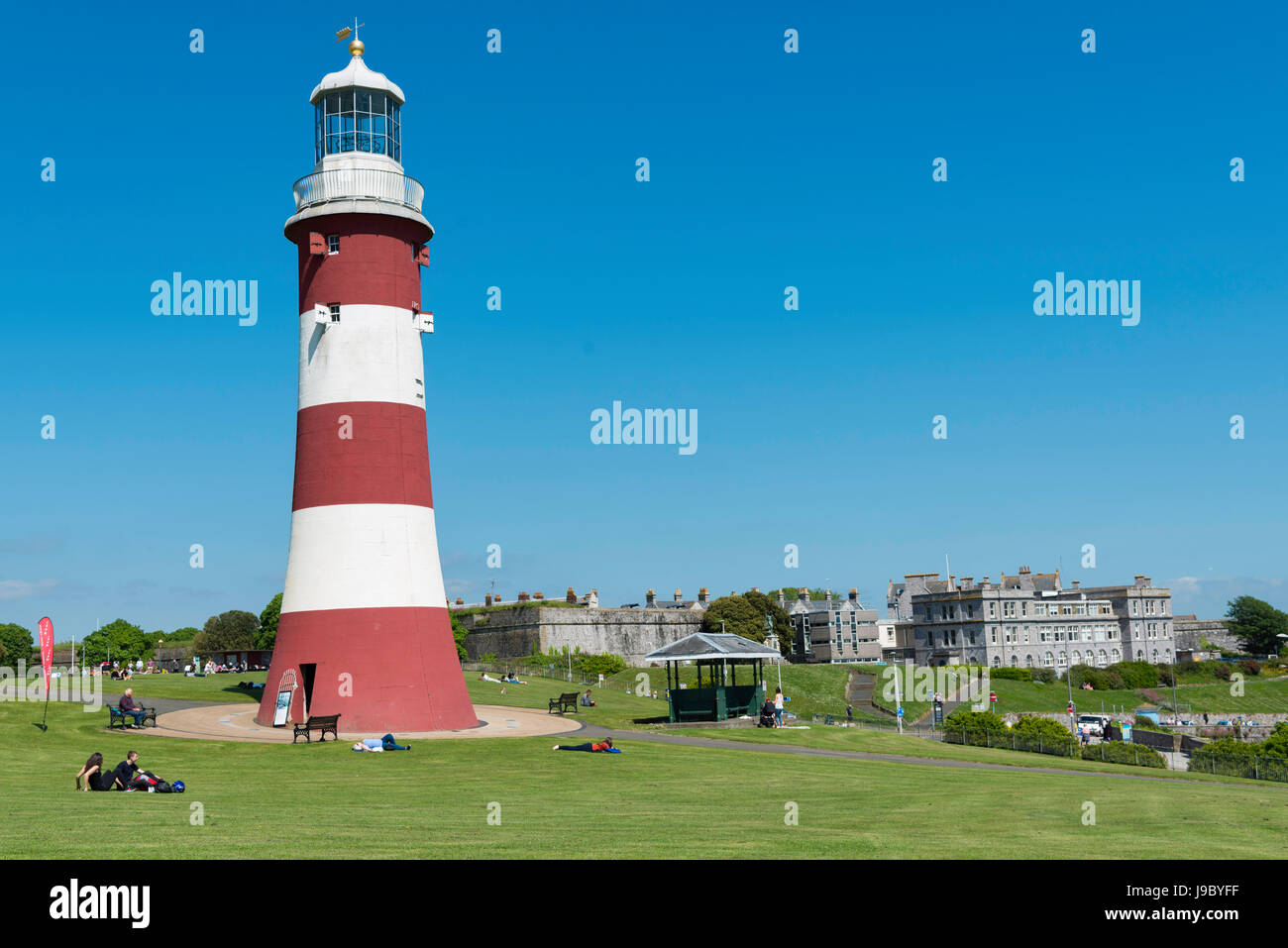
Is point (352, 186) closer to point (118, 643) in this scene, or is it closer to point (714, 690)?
point (714, 690)

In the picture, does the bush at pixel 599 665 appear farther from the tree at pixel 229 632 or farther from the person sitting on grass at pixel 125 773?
the person sitting on grass at pixel 125 773

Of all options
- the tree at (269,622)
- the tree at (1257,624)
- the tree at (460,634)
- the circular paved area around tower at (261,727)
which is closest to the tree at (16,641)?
the tree at (269,622)

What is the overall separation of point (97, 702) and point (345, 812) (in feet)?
80.7

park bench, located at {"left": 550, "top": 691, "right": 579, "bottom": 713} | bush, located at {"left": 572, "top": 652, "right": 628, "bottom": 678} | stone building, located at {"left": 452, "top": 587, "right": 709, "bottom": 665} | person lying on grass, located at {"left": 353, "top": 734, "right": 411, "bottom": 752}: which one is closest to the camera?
person lying on grass, located at {"left": 353, "top": 734, "right": 411, "bottom": 752}

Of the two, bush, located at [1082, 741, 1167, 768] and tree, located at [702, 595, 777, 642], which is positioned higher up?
tree, located at [702, 595, 777, 642]

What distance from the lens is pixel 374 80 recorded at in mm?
33594

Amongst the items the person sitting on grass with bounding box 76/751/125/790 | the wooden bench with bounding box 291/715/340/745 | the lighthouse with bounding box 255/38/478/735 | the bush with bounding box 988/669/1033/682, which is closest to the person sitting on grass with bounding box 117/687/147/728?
the lighthouse with bounding box 255/38/478/735

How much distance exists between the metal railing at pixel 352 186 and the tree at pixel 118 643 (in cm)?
9903

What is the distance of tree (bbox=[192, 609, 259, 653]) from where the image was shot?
12262 centimetres

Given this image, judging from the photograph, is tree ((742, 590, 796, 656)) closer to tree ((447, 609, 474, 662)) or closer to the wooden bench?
tree ((447, 609, 474, 662))

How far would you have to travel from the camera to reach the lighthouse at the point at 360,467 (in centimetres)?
3134

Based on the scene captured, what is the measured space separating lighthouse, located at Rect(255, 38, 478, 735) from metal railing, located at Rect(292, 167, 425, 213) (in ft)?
0.14
